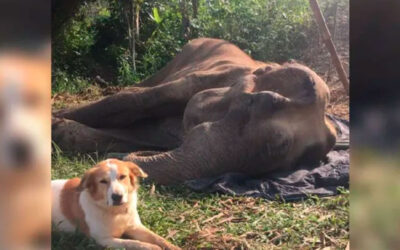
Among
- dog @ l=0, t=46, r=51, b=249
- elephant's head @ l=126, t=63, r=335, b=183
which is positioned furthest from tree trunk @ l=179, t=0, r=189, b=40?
dog @ l=0, t=46, r=51, b=249

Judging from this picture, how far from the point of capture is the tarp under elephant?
3354 mm

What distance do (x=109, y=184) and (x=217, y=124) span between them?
1339 mm

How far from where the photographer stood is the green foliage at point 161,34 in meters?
6.68

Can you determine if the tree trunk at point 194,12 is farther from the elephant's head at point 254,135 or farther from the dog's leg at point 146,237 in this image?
the dog's leg at point 146,237

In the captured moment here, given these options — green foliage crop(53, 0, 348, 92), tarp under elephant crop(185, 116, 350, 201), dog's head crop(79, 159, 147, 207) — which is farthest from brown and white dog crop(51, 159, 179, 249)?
green foliage crop(53, 0, 348, 92)

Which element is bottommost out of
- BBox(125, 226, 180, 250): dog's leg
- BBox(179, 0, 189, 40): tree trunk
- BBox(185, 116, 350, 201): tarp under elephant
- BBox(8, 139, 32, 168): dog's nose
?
BBox(185, 116, 350, 201): tarp under elephant

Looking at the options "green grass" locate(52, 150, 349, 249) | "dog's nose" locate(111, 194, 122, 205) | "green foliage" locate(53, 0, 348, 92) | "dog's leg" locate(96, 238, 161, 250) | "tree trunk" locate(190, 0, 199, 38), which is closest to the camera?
"dog's nose" locate(111, 194, 122, 205)

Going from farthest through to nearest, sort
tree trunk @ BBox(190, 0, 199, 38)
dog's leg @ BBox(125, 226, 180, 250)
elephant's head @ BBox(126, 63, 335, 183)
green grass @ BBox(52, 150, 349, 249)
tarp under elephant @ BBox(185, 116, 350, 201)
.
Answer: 1. tree trunk @ BBox(190, 0, 199, 38)
2. elephant's head @ BBox(126, 63, 335, 183)
3. tarp under elephant @ BBox(185, 116, 350, 201)
4. green grass @ BBox(52, 150, 349, 249)
5. dog's leg @ BBox(125, 226, 180, 250)

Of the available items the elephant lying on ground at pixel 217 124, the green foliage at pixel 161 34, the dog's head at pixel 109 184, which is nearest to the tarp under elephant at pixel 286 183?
the elephant lying on ground at pixel 217 124

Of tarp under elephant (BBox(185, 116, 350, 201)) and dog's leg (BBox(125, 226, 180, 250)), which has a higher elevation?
dog's leg (BBox(125, 226, 180, 250))

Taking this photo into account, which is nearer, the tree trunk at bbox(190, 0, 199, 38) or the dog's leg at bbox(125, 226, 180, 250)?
the dog's leg at bbox(125, 226, 180, 250)

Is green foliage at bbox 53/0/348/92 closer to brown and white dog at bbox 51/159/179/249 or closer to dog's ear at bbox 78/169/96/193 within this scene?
brown and white dog at bbox 51/159/179/249

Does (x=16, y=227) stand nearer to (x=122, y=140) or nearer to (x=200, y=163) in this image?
(x=200, y=163)

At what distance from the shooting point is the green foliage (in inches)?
263
